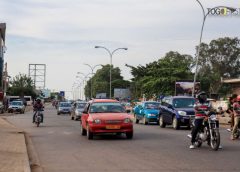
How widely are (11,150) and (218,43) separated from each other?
83442 millimetres

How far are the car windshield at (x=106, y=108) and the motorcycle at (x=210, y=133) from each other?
5.33 meters

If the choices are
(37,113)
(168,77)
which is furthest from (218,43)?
(37,113)

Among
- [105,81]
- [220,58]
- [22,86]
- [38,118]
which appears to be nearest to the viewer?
[38,118]

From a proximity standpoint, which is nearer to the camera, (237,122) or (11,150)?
(11,150)

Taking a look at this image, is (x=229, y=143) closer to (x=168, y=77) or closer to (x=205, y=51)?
(x=168, y=77)

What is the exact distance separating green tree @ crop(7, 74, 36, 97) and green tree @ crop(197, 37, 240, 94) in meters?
57.8

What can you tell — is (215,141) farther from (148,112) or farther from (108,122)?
(148,112)

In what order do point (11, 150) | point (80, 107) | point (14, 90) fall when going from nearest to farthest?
1. point (11, 150)
2. point (80, 107)
3. point (14, 90)

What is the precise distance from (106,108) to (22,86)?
419 ft

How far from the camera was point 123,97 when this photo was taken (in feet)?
407

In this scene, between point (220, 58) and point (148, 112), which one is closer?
point (148, 112)

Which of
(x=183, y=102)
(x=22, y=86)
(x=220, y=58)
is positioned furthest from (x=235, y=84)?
(x=22, y=86)

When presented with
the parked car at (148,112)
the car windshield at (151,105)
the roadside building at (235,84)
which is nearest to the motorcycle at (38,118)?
the parked car at (148,112)

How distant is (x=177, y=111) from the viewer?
2622cm
